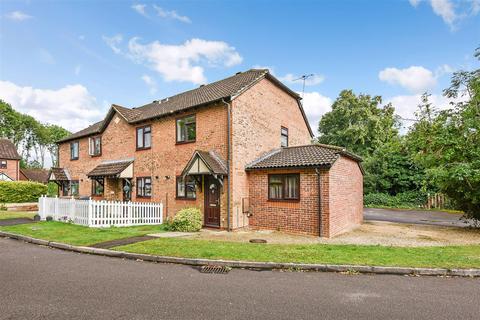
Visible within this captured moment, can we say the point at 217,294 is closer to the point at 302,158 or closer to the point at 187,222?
the point at 187,222

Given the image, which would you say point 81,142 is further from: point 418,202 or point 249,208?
point 418,202

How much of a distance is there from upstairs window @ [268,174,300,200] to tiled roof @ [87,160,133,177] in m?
9.54

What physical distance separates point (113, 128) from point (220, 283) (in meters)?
16.7

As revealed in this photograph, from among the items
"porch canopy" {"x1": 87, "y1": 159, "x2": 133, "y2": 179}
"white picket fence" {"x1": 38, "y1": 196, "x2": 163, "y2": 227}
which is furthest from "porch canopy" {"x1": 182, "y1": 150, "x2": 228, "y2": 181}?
"porch canopy" {"x1": 87, "y1": 159, "x2": 133, "y2": 179}

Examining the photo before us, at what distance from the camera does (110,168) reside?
59.0ft

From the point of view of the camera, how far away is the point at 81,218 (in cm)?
1397

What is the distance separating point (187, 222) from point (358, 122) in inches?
1086

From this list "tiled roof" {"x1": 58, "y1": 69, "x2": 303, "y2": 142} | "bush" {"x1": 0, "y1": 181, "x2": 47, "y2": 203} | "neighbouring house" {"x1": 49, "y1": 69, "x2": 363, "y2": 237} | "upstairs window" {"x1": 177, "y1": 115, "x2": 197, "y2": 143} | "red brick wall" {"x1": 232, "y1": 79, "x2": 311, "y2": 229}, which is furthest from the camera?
"bush" {"x1": 0, "y1": 181, "x2": 47, "y2": 203}

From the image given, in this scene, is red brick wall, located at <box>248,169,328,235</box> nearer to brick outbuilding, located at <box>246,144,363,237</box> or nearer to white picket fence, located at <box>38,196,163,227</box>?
brick outbuilding, located at <box>246,144,363,237</box>

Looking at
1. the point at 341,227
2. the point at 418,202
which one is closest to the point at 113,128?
the point at 341,227

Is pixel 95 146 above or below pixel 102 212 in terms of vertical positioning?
above

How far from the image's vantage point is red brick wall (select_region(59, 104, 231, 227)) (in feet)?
44.9

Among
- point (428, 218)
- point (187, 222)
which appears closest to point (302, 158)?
point (187, 222)

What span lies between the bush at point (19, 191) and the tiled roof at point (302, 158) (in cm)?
2824
